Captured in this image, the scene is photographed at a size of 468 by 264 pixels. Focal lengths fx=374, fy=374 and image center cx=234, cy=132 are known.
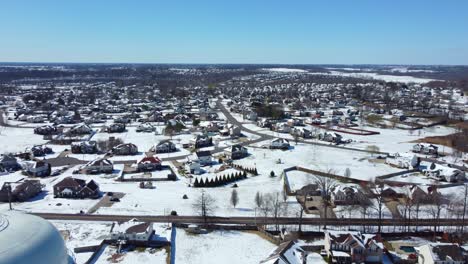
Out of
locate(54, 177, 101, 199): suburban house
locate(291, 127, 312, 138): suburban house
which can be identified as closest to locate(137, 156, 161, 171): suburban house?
locate(54, 177, 101, 199): suburban house

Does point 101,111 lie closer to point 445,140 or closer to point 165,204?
point 165,204

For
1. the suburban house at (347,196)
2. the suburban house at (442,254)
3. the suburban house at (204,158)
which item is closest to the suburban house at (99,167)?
the suburban house at (204,158)

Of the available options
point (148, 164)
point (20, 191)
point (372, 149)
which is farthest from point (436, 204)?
point (20, 191)

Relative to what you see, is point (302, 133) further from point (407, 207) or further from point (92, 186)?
point (92, 186)

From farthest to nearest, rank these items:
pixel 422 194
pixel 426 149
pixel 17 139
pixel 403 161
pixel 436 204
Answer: pixel 17 139
pixel 426 149
pixel 403 161
pixel 422 194
pixel 436 204

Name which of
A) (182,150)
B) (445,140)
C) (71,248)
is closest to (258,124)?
(182,150)

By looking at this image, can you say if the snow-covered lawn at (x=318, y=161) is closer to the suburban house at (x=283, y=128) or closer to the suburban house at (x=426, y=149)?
the suburban house at (x=426, y=149)

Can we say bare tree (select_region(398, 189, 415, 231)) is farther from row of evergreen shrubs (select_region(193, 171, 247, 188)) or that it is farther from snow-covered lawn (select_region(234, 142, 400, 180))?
row of evergreen shrubs (select_region(193, 171, 247, 188))

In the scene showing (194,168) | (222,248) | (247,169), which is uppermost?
(194,168)
